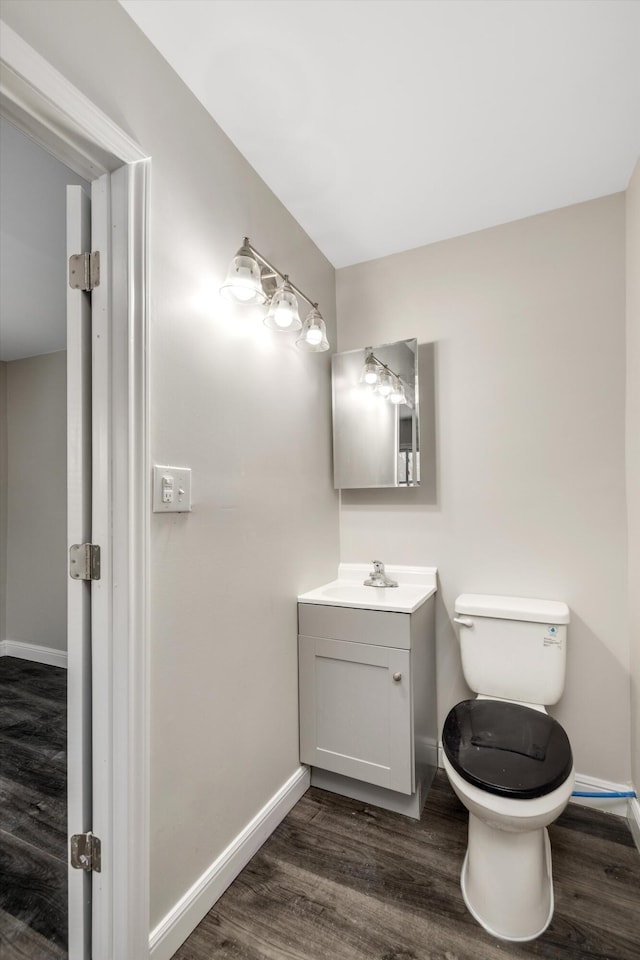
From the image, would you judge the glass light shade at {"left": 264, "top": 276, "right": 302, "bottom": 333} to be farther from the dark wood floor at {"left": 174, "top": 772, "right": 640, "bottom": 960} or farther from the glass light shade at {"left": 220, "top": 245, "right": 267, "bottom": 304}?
the dark wood floor at {"left": 174, "top": 772, "right": 640, "bottom": 960}

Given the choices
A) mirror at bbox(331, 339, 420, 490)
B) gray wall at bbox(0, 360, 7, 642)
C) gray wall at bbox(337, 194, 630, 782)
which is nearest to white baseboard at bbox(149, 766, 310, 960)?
gray wall at bbox(337, 194, 630, 782)

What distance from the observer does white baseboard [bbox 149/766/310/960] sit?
45.6 inches

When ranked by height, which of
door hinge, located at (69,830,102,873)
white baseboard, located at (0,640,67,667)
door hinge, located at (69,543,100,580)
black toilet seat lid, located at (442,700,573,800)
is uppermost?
door hinge, located at (69,543,100,580)

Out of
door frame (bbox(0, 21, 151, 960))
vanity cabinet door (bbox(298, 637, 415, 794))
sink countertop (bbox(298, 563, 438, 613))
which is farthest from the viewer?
sink countertop (bbox(298, 563, 438, 613))

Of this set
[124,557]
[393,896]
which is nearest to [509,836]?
[393,896]

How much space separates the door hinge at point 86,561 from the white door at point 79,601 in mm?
19

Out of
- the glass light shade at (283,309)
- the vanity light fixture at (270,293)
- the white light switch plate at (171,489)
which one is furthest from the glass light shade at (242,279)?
the white light switch plate at (171,489)

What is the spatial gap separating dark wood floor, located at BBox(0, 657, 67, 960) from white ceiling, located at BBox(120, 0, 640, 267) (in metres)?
2.43

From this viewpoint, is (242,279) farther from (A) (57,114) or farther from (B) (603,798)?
(B) (603,798)

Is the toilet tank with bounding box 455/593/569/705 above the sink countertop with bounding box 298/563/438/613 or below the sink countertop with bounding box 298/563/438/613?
below

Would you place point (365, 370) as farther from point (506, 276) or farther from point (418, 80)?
point (418, 80)

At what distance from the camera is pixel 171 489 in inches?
48.1

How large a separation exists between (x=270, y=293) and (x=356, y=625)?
1326 mm

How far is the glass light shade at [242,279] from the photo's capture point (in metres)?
1.36
